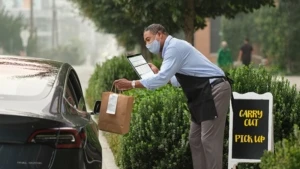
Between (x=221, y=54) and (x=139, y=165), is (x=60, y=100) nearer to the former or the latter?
(x=139, y=165)

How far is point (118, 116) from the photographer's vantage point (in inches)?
261

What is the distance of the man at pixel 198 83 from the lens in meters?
6.62

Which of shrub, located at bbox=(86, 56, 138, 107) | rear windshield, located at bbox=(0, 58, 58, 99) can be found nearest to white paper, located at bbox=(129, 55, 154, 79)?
rear windshield, located at bbox=(0, 58, 58, 99)

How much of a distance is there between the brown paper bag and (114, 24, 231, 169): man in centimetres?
16

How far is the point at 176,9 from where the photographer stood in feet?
45.0

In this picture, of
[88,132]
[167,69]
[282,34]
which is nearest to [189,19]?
[167,69]

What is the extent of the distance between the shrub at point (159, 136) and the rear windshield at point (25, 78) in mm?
1690

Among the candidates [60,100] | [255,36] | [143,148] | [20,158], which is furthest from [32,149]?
[255,36]

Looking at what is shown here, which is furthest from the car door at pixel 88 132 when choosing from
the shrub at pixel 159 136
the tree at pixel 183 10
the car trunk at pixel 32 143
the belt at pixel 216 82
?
the tree at pixel 183 10

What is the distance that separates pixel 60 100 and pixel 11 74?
0.70 metres

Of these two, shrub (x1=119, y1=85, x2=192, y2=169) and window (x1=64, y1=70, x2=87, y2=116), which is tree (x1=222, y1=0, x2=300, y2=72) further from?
window (x1=64, y1=70, x2=87, y2=116)

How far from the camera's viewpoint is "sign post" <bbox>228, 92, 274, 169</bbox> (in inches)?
269

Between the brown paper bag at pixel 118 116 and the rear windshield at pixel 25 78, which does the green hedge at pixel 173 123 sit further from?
the rear windshield at pixel 25 78

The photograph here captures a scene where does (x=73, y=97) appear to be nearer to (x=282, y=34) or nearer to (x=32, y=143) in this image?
(x=32, y=143)
